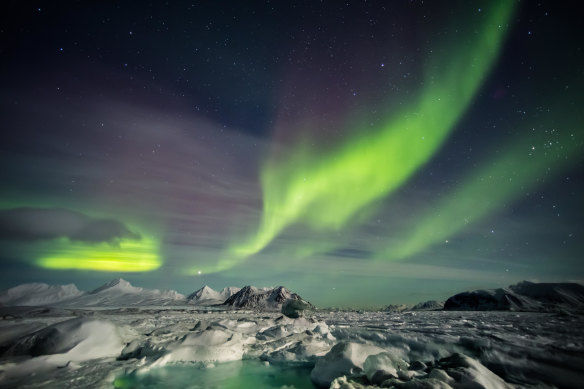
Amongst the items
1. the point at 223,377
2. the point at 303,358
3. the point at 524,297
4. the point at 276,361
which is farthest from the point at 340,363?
the point at 524,297

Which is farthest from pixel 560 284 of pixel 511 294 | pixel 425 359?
pixel 425 359

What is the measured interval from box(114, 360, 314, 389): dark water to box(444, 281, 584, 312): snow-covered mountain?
470 ft

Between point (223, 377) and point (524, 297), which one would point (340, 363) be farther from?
point (524, 297)

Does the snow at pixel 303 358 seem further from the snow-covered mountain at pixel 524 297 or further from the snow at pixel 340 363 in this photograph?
the snow-covered mountain at pixel 524 297

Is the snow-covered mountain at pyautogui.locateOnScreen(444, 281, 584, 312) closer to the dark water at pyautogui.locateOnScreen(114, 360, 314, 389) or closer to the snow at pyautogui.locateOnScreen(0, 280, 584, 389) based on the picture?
the snow at pyautogui.locateOnScreen(0, 280, 584, 389)

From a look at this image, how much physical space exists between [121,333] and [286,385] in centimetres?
1020

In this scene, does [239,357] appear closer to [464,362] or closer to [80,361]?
[80,361]

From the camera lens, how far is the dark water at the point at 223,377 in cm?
893

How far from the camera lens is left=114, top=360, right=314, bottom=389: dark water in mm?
8930

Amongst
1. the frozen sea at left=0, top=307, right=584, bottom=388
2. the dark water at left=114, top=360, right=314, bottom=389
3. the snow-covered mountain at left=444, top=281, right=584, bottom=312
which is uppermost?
the frozen sea at left=0, top=307, right=584, bottom=388

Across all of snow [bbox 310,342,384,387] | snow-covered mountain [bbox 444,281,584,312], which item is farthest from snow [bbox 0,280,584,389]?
snow-covered mountain [bbox 444,281,584,312]

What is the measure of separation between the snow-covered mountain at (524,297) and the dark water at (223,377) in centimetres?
14329

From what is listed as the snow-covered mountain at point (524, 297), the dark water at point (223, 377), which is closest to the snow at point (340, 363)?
the dark water at point (223, 377)

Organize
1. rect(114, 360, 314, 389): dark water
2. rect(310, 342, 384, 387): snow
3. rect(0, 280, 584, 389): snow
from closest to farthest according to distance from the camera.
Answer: rect(0, 280, 584, 389): snow → rect(310, 342, 384, 387): snow → rect(114, 360, 314, 389): dark water
